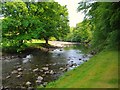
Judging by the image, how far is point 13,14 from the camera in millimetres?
31922

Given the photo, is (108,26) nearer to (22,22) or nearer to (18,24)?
(18,24)

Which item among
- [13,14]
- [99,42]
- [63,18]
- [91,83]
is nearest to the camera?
[91,83]

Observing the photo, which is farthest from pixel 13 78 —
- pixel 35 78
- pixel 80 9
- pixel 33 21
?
pixel 33 21

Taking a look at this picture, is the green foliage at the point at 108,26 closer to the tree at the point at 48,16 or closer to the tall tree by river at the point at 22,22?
the tall tree by river at the point at 22,22

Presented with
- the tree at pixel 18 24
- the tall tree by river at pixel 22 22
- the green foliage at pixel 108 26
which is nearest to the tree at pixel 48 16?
the tall tree by river at pixel 22 22

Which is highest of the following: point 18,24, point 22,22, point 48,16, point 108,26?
point 48,16

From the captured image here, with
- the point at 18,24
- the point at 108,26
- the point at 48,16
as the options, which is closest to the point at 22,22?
the point at 18,24

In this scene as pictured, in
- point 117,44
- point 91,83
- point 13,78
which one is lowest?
point 13,78

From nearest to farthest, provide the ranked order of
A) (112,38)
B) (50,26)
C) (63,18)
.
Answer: (112,38) → (50,26) → (63,18)

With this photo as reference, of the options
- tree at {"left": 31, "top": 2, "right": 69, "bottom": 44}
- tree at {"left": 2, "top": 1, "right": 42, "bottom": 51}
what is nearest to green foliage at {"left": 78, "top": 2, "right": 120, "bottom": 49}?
tree at {"left": 2, "top": 1, "right": 42, "bottom": 51}

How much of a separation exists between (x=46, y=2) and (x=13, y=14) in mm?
6952

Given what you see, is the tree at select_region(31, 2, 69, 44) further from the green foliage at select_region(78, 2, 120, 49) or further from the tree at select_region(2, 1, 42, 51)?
the green foliage at select_region(78, 2, 120, 49)

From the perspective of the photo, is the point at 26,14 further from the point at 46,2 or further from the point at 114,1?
the point at 114,1

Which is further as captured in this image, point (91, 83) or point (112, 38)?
point (112, 38)
